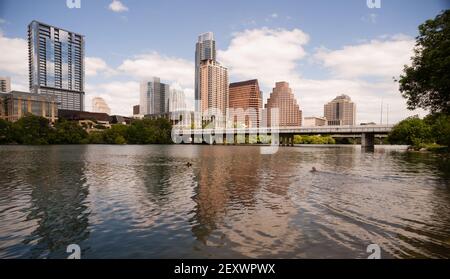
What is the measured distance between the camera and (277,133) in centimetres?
14500

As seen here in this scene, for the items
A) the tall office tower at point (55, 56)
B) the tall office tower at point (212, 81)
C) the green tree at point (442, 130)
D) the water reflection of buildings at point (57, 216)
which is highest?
the tall office tower at point (212, 81)

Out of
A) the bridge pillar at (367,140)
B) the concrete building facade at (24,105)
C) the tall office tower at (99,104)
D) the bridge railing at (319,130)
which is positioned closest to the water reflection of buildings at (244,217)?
the tall office tower at (99,104)

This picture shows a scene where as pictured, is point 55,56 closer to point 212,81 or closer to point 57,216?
point 57,216

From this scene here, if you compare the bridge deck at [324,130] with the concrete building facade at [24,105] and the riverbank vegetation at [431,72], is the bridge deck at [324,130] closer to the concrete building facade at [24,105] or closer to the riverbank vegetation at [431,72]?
the riverbank vegetation at [431,72]

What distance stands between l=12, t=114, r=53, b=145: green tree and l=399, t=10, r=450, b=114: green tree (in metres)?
150

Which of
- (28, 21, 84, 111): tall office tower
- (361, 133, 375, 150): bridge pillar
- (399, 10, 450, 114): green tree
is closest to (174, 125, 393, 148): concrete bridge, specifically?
(361, 133, 375, 150): bridge pillar

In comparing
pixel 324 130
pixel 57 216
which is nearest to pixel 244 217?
pixel 57 216

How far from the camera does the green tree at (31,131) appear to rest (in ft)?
440

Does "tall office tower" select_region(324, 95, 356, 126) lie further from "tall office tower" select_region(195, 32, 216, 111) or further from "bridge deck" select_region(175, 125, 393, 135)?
"tall office tower" select_region(195, 32, 216, 111)

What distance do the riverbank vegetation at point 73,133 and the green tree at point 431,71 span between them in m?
148

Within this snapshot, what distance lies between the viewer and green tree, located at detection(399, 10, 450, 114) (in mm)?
33875

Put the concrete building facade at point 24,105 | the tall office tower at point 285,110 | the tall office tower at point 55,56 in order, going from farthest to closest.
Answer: the concrete building facade at point 24,105 → the tall office tower at point 285,110 → the tall office tower at point 55,56

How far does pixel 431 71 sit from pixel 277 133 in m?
108
